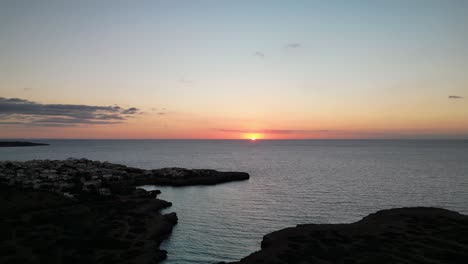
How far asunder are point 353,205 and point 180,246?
3166 cm

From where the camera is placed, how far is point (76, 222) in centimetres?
3888

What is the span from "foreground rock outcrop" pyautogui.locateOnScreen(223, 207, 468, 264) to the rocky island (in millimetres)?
11740

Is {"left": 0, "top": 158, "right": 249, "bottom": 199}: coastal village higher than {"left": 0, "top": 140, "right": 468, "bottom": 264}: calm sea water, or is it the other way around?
{"left": 0, "top": 158, "right": 249, "bottom": 199}: coastal village

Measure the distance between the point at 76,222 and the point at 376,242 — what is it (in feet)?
108

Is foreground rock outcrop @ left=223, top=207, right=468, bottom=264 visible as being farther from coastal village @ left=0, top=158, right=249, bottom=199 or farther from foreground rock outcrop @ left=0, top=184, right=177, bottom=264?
coastal village @ left=0, top=158, right=249, bottom=199

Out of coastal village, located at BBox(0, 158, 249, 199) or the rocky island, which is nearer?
the rocky island

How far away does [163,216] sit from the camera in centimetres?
4312

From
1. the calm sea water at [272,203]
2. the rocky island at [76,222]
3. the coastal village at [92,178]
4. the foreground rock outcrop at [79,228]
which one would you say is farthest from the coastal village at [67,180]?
the calm sea water at [272,203]

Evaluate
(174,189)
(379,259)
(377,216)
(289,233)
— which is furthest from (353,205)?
→ (174,189)

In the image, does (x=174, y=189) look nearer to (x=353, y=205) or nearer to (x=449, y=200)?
(x=353, y=205)

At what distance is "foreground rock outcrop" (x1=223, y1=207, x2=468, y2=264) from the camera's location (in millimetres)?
28297

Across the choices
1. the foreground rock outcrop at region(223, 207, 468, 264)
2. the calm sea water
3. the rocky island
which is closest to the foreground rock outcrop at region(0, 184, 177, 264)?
the rocky island

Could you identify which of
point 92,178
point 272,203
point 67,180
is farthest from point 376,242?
point 67,180

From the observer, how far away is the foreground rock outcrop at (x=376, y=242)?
92.8 feet
